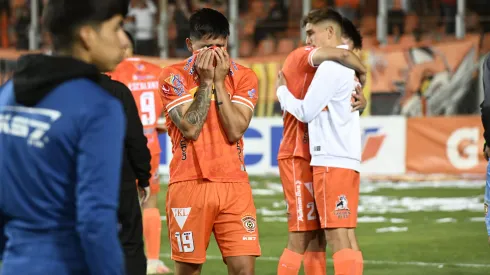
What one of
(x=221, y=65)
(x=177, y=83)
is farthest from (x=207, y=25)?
(x=177, y=83)

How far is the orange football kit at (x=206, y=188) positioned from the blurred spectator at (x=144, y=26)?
1612 centimetres

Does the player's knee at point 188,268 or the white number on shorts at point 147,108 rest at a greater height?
the white number on shorts at point 147,108

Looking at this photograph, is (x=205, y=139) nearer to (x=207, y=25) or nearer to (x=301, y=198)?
(x=207, y=25)

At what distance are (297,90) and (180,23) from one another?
50.4ft

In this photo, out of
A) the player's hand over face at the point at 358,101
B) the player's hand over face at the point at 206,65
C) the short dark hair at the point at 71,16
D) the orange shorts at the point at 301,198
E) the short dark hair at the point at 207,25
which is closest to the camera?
the short dark hair at the point at 71,16

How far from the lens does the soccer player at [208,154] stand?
536 cm

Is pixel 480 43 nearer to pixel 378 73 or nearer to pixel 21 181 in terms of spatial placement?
pixel 378 73

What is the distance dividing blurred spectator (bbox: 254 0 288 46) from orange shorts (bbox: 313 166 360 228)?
15212 mm

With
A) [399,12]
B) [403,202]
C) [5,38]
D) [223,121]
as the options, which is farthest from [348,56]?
[5,38]

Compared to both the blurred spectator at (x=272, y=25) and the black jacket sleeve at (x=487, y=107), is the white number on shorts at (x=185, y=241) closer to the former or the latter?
the black jacket sleeve at (x=487, y=107)

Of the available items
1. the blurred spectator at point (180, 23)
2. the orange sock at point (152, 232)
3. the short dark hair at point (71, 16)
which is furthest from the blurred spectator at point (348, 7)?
the short dark hair at point (71, 16)

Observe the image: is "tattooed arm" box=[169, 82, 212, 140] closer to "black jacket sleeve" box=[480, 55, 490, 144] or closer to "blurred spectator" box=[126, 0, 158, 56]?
"black jacket sleeve" box=[480, 55, 490, 144]

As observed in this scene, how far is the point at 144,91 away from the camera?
8.45m

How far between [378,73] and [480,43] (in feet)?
6.89
